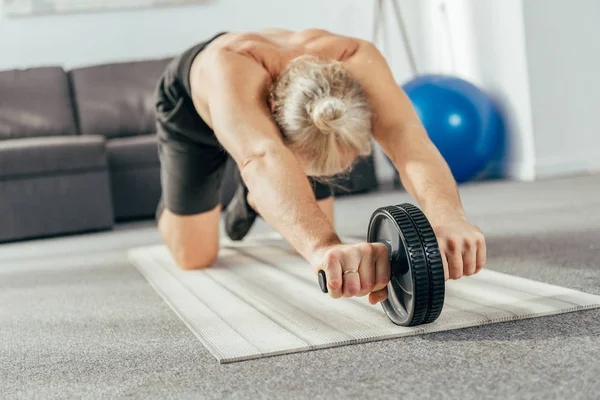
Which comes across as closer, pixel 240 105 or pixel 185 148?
pixel 240 105

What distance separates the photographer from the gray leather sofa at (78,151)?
3764mm

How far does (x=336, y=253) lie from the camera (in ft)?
4.20

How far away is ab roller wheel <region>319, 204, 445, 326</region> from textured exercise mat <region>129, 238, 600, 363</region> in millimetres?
54

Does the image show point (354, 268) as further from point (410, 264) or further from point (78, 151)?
point (78, 151)

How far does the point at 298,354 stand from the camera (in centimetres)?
138

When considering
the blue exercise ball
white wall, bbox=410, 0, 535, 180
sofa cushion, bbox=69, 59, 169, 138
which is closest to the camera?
the blue exercise ball

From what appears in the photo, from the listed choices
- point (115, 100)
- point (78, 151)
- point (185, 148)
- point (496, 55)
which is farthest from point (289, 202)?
point (115, 100)

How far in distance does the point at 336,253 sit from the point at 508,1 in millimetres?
3151

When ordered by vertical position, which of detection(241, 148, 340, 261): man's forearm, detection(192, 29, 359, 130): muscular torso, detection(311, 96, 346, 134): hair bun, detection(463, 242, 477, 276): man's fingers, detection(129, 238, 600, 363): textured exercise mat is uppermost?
detection(192, 29, 359, 130): muscular torso

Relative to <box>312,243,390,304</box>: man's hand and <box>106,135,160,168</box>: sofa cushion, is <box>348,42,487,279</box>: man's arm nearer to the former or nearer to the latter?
<box>312,243,390,304</box>: man's hand

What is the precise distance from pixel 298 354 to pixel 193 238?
3.73ft

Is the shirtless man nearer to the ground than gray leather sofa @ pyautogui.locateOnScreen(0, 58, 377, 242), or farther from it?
farther from it

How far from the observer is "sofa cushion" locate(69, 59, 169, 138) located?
14.8 ft

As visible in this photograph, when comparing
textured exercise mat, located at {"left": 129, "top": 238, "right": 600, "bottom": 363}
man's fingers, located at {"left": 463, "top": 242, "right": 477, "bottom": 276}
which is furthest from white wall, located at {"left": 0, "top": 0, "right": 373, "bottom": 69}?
man's fingers, located at {"left": 463, "top": 242, "right": 477, "bottom": 276}
